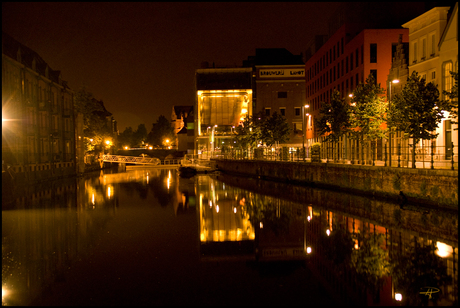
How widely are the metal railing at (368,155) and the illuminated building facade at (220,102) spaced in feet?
39.6

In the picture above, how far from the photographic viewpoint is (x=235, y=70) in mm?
80188

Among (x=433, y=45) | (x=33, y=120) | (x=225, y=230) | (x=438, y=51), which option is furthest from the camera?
(x=33, y=120)

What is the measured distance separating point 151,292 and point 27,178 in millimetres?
30137

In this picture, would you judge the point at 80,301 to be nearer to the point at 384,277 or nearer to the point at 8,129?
the point at 384,277

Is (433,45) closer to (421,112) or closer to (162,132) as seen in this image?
(421,112)

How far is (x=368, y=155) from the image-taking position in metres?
28.0

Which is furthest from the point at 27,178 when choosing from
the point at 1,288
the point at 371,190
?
the point at 1,288

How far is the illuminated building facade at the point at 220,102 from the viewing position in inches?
3145

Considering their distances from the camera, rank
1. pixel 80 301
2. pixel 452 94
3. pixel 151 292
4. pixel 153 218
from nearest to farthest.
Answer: pixel 80 301, pixel 151 292, pixel 153 218, pixel 452 94

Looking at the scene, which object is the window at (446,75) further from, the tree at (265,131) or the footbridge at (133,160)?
the footbridge at (133,160)

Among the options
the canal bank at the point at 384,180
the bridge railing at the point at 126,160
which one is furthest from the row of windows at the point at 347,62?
the bridge railing at the point at 126,160

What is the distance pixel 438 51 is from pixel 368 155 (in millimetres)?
9782

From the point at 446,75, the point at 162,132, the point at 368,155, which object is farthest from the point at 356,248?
the point at 162,132

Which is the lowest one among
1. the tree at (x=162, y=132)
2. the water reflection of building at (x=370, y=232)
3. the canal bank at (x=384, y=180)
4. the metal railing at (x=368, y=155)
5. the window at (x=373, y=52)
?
the water reflection of building at (x=370, y=232)
